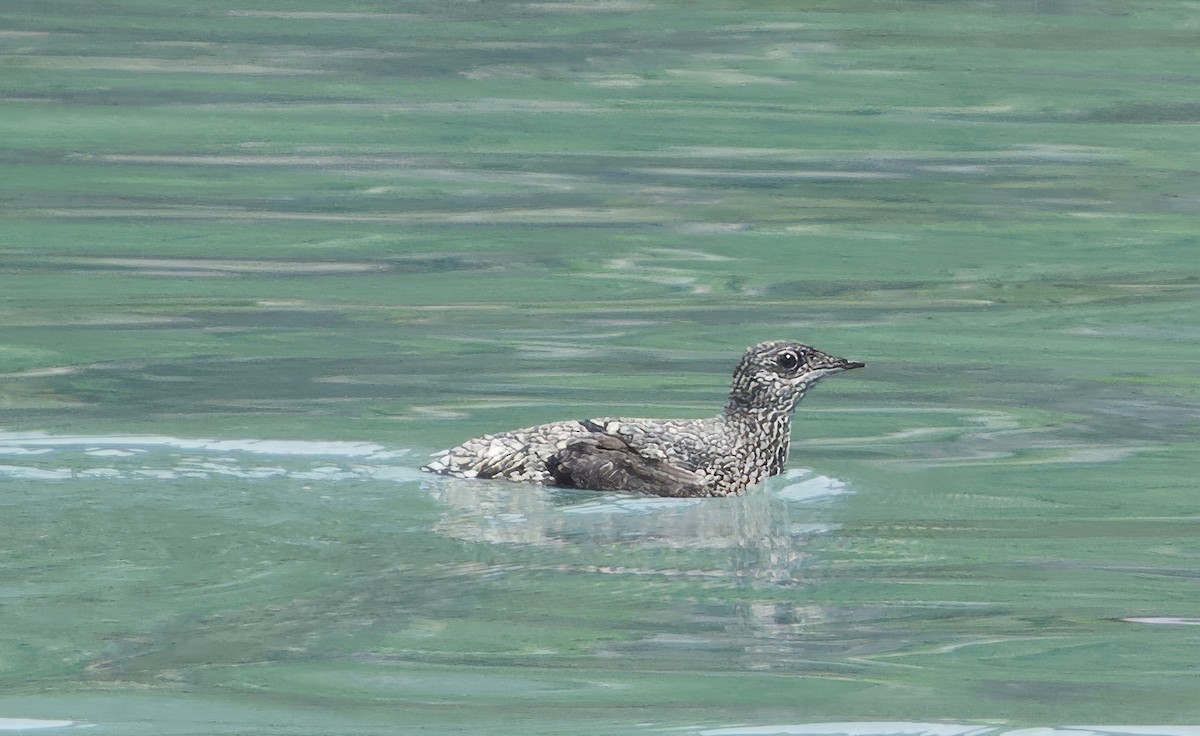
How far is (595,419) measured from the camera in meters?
8.88

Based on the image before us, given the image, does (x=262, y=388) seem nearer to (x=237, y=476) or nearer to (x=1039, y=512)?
(x=237, y=476)

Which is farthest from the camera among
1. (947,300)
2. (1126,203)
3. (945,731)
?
(1126,203)

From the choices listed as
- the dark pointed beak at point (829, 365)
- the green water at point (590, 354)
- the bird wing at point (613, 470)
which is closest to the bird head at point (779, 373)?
the dark pointed beak at point (829, 365)

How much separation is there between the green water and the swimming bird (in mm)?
89

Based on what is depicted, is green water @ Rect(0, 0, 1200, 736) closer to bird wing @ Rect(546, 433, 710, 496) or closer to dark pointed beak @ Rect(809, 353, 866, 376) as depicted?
bird wing @ Rect(546, 433, 710, 496)

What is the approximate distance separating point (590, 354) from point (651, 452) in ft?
6.48

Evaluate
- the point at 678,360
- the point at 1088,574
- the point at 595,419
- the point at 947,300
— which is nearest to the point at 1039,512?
the point at 1088,574

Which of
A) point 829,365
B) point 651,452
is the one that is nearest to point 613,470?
point 651,452

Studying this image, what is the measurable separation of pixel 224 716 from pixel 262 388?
3890 millimetres

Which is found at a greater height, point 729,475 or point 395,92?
point 395,92

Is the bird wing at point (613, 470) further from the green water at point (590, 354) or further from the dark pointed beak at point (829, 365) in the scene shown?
the dark pointed beak at point (829, 365)

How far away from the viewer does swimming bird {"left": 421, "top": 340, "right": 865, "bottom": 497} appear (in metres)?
8.46

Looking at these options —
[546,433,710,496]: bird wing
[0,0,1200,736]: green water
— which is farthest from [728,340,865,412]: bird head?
[546,433,710,496]: bird wing

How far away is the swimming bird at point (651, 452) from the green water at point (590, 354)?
9 centimetres
